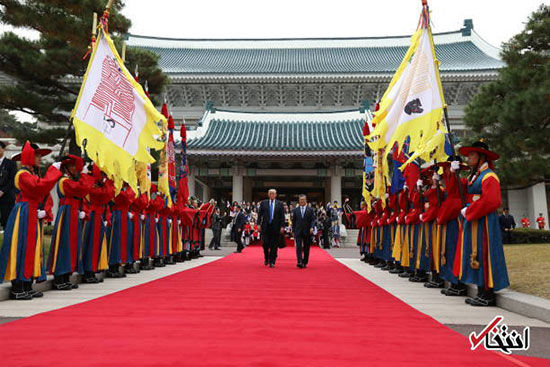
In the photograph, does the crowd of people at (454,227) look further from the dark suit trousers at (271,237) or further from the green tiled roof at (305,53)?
the green tiled roof at (305,53)

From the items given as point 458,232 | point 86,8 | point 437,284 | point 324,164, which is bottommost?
point 437,284

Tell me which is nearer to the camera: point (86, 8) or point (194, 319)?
point (194, 319)

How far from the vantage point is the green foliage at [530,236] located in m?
12.4

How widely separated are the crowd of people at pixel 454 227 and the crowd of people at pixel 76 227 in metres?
4.33

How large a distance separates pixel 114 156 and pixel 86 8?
11.6 feet

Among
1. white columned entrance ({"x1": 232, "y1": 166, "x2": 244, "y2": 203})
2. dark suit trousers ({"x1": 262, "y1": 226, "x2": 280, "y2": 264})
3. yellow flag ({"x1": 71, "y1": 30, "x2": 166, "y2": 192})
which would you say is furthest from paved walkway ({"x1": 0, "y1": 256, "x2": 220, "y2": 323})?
white columned entrance ({"x1": 232, "y1": 166, "x2": 244, "y2": 203})

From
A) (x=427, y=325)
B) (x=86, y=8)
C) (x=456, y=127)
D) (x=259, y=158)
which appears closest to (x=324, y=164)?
(x=259, y=158)

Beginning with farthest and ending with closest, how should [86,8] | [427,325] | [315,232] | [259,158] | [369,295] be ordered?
[259,158] → [315,232] → [86,8] → [369,295] → [427,325]

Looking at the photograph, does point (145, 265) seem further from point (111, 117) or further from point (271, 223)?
point (111, 117)

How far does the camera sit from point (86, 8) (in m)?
7.00

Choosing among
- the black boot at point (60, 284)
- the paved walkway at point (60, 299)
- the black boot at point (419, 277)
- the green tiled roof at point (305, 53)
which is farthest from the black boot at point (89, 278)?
the green tiled roof at point (305, 53)

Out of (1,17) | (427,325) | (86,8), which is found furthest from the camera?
(1,17)

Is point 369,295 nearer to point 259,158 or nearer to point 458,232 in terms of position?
point 458,232

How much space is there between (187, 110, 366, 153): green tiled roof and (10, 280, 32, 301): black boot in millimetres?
12956
